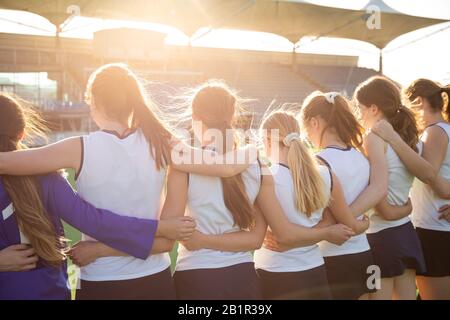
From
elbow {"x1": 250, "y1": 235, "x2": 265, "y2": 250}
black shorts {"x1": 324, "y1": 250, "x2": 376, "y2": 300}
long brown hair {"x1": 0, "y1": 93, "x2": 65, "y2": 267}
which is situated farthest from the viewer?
black shorts {"x1": 324, "y1": 250, "x2": 376, "y2": 300}

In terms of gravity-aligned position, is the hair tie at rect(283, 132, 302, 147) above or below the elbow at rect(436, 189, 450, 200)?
above

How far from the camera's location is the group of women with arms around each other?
5.72 ft

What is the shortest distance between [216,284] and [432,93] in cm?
183

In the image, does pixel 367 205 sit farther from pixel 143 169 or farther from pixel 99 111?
pixel 99 111

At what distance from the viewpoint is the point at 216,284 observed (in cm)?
187

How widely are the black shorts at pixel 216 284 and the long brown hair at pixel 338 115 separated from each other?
2.80 ft

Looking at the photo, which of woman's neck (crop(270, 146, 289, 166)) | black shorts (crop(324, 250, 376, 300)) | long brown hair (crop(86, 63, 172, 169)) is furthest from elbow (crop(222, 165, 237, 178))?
black shorts (crop(324, 250, 376, 300))

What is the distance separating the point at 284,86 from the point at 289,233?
26957 mm

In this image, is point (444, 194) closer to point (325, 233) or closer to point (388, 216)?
point (388, 216)

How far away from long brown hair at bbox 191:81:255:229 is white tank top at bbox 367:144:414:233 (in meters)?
0.83

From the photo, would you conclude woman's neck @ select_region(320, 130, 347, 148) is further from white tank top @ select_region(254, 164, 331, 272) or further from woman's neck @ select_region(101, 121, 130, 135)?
woman's neck @ select_region(101, 121, 130, 135)

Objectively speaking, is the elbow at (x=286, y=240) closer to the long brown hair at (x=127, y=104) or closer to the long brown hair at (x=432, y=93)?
A: the long brown hair at (x=127, y=104)

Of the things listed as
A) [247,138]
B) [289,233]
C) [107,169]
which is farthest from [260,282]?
[107,169]

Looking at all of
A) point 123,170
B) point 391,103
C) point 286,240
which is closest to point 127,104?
point 123,170
